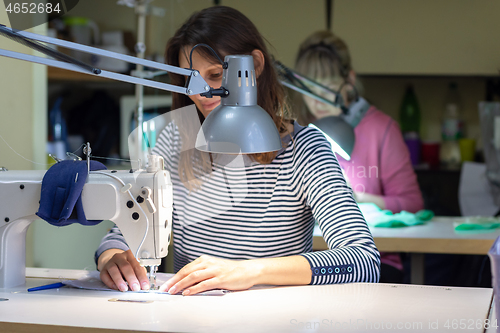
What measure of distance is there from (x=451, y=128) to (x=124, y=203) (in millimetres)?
2363

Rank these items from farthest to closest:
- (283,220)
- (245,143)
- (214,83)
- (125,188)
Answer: (283,220) < (214,83) < (125,188) < (245,143)

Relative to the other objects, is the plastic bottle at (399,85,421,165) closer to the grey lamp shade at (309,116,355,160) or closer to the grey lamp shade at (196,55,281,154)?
the grey lamp shade at (309,116,355,160)

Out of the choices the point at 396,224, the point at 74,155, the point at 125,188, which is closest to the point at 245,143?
the point at 125,188

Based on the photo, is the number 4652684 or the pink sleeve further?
the pink sleeve

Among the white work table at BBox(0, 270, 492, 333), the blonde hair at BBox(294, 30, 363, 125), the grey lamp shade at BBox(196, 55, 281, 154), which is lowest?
the white work table at BBox(0, 270, 492, 333)

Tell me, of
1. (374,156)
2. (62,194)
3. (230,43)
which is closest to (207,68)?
(230,43)

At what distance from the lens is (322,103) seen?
2.15 metres

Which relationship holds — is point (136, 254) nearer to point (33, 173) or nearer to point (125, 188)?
point (125, 188)

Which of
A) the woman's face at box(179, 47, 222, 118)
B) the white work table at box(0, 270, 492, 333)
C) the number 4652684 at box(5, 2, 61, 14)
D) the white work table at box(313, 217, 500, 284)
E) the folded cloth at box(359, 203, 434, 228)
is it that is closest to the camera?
the white work table at box(0, 270, 492, 333)

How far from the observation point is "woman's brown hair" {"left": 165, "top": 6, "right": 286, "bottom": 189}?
3.69 ft

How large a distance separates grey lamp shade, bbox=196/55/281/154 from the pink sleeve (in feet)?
4.52

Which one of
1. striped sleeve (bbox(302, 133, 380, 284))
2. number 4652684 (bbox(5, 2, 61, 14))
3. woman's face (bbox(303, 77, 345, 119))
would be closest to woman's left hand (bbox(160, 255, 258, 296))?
striped sleeve (bbox(302, 133, 380, 284))

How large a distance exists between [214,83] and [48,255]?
1.06 m

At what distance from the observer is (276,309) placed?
85 cm
